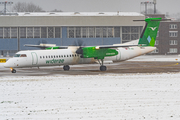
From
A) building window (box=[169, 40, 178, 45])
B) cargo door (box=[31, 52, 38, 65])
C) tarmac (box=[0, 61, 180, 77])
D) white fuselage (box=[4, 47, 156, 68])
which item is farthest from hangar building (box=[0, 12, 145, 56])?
cargo door (box=[31, 52, 38, 65])

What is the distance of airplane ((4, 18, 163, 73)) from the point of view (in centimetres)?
2995

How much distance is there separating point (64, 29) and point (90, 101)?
67.6 m

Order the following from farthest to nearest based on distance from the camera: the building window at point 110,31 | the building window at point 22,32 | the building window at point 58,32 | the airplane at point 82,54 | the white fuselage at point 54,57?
the building window at point 110,31 < the building window at point 58,32 < the building window at point 22,32 < the airplane at point 82,54 < the white fuselage at point 54,57

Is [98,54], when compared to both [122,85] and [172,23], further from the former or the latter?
[172,23]

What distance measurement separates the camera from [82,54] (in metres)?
32.5

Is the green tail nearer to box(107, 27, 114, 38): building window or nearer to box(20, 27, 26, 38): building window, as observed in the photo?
box(107, 27, 114, 38): building window

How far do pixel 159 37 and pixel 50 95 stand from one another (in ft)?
292

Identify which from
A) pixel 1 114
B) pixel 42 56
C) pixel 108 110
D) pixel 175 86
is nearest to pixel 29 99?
pixel 1 114

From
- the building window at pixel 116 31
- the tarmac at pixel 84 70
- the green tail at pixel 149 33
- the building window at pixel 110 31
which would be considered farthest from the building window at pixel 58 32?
Answer: the green tail at pixel 149 33

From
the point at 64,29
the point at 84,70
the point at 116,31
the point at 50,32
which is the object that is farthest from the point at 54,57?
the point at 116,31

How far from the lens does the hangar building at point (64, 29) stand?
261 ft

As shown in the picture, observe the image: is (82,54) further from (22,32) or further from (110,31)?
(22,32)

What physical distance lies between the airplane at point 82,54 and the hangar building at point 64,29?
143 ft

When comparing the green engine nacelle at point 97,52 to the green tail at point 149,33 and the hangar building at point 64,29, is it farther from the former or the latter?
the hangar building at point 64,29
